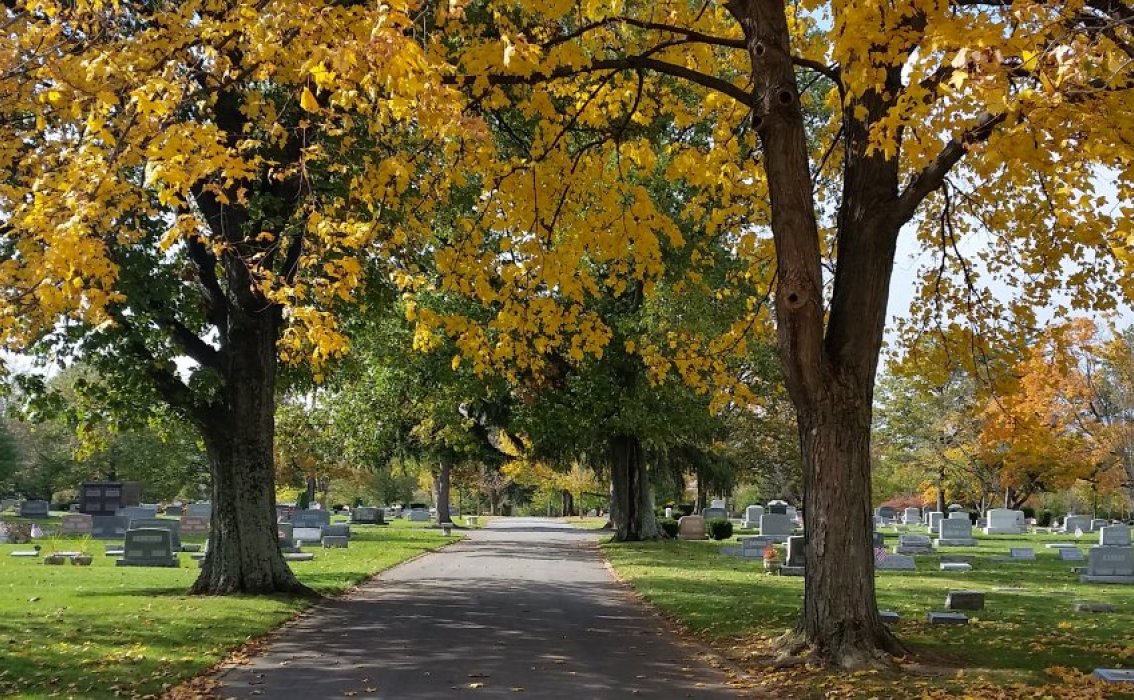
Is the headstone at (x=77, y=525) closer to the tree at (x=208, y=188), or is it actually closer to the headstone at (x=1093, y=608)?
the tree at (x=208, y=188)

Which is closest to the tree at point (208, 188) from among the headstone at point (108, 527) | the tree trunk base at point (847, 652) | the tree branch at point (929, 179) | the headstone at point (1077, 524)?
the tree branch at point (929, 179)

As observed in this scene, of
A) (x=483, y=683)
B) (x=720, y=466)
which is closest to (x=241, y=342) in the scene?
(x=483, y=683)

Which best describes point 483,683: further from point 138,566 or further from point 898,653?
point 138,566

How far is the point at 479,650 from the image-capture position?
34.0 ft

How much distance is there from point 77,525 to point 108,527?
1354 mm

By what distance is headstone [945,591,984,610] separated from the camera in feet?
45.5

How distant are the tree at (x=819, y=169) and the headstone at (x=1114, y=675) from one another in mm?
1814

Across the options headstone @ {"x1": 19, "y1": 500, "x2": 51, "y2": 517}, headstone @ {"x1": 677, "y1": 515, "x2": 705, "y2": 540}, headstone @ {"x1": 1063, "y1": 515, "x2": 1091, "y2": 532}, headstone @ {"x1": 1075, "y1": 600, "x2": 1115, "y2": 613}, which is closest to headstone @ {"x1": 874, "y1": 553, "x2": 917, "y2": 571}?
headstone @ {"x1": 1075, "y1": 600, "x2": 1115, "y2": 613}

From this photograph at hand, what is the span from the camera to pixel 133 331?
44.3 ft

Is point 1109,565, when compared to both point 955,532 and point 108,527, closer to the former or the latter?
point 955,532

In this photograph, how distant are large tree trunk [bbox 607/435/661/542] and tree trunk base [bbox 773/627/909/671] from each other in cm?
2268

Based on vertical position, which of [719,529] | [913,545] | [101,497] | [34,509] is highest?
[101,497]

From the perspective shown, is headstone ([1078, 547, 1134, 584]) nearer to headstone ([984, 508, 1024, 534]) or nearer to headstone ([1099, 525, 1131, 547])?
headstone ([1099, 525, 1131, 547])

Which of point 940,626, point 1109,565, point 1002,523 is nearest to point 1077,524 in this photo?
point 1002,523
